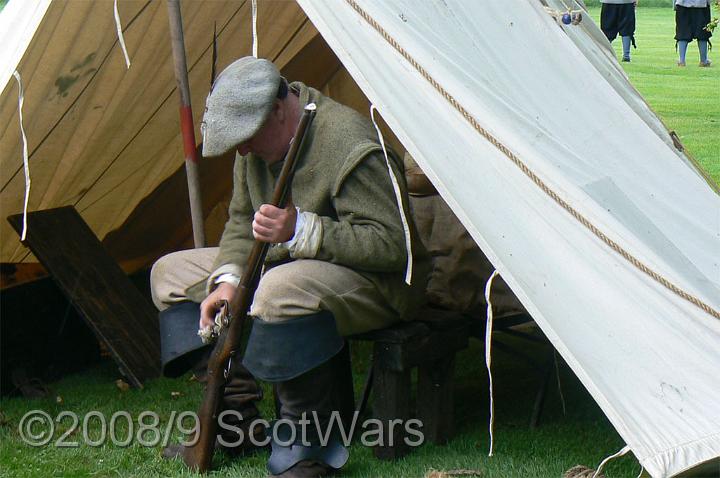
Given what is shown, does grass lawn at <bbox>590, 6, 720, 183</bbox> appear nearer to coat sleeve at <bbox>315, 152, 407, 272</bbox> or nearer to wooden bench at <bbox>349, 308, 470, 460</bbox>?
wooden bench at <bbox>349, 308, 470, 460</bbox>

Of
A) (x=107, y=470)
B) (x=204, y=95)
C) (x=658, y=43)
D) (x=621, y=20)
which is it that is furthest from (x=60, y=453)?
(x=658, y=43)

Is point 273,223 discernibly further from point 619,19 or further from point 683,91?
point 619,19

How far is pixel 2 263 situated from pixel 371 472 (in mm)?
2156

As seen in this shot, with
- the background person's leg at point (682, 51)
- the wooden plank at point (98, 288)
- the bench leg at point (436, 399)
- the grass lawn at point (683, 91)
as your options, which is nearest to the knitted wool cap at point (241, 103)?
the bench leg at point (436, 399)

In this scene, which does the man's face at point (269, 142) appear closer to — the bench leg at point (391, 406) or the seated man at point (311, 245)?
the seated man at point (311, 245)

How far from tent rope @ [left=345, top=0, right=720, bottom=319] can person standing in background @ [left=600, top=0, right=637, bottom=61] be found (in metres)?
12.7

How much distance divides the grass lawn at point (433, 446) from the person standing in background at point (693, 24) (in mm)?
10804

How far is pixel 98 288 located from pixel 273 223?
1.69 metres

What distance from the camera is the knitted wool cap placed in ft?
10.6

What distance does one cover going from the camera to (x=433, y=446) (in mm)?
3643

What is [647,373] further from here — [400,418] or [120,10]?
[120,10]

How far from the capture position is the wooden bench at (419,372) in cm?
344

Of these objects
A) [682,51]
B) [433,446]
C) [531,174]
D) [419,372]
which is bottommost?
[682,51]

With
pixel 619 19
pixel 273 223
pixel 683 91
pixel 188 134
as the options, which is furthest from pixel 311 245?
pixel 619 19
